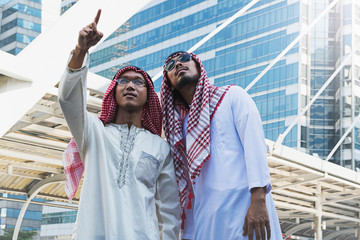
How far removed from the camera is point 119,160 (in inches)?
112

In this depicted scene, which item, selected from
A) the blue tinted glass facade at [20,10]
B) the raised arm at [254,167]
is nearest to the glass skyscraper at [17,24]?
the blue tinted glass facade at [20,10]

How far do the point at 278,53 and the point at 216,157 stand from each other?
190 ft

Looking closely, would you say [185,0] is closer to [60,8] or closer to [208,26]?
[208,26]

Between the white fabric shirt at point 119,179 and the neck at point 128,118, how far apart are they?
1.8 inches

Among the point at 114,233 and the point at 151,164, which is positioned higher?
the point at 151,164

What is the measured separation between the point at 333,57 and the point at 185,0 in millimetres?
18751

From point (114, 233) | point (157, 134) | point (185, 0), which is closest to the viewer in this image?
point (114, 233)

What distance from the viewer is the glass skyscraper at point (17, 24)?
3231 inches

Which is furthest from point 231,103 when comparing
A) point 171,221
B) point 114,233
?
point 114,233

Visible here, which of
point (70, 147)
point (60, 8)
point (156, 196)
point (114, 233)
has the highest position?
point (60, 8)

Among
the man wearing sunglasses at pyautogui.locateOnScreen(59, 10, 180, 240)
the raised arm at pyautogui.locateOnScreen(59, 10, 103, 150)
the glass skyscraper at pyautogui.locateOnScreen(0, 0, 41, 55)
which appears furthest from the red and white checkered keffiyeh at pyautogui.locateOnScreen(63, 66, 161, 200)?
the glass skyscraper at pyautogui.locateOnScreen(0, 0, 41, 55)

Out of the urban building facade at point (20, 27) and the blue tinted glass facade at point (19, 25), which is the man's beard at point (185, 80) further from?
the blue tinted glass facade at point (19, 25)

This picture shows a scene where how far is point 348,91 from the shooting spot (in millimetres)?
65188

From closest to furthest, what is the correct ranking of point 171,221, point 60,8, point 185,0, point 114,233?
point 114,233, point 171,221, point 185,0, point 60,8
